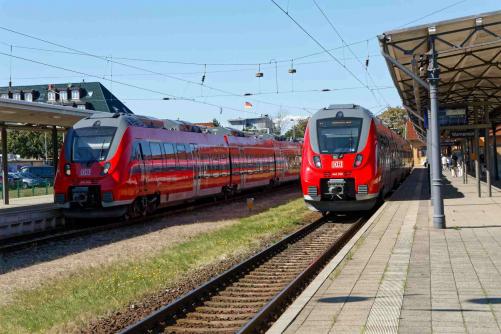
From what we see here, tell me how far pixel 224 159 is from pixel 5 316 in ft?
64.4

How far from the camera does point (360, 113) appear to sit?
18234 millimetres

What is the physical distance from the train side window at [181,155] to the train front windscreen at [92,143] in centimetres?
411

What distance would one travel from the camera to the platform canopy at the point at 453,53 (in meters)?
14.3

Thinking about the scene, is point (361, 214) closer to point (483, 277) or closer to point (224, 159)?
point (224, 159)

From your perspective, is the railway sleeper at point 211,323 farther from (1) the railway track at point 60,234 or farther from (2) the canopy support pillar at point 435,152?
(2) the canopy support pillar at point 435,152

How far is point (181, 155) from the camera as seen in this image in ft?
70.8

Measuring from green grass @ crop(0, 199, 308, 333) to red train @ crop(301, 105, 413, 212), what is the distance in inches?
122

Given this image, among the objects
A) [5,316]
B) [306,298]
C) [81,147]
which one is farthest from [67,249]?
[306,298]

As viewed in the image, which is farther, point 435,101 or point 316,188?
point 316,188

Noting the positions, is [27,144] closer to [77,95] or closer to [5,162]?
[77,95]

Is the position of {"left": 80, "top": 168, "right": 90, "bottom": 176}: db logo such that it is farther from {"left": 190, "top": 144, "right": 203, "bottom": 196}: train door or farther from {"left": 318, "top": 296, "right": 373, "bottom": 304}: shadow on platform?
{"left": 318, "top": 296, "right": 373, "bottom": 304}: shadow on platform

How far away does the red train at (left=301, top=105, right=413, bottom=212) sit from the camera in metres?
A: 17.3

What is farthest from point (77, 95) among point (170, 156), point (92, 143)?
point (92, 143)

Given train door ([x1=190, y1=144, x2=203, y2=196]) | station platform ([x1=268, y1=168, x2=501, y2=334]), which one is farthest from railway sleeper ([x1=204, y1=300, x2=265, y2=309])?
train door ([x1=190, y1=144, x2=203, y2=196])
